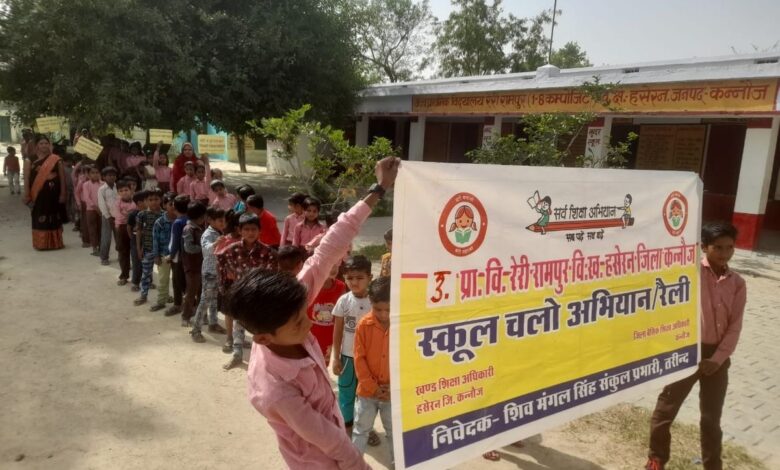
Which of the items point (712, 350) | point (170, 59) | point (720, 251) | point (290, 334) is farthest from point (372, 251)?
point (290, 334)

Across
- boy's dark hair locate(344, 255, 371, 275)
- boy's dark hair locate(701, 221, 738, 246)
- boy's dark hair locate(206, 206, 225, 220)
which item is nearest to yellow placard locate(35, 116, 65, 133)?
boy's dark hair locate(206, 206, 225, 220)

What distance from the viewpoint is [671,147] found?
40.7ft

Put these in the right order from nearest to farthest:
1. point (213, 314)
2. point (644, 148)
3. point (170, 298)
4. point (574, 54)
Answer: point (213, 314), point (170, 298), point (644, 148), point (574, 54)

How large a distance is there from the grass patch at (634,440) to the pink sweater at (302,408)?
91.6 inches

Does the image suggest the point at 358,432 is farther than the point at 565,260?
Yes

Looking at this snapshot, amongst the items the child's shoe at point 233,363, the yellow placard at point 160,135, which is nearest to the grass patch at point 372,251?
the child's shoe at point 233,363

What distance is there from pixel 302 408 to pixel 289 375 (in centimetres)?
11

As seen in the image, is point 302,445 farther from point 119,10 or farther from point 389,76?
point 389,76

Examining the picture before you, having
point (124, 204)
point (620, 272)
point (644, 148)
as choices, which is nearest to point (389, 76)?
point (644, 148)

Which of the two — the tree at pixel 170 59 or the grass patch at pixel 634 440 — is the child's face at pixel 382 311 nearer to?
the grass patch at pixel 634 440

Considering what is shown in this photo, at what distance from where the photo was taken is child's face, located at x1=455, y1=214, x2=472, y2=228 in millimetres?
2127

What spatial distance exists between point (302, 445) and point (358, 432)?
120 centimetres

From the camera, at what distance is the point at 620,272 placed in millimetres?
2762

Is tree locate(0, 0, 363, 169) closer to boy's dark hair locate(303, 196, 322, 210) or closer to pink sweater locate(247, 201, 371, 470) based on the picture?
boy's dark hair locate(303, 196, 322, 210)
